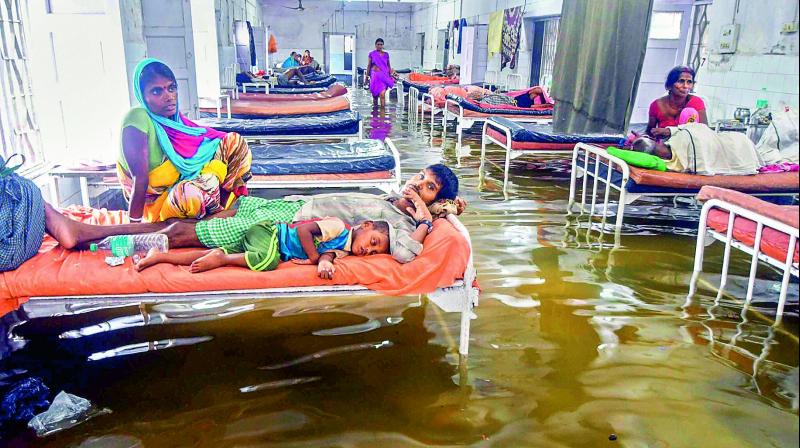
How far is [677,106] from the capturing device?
233 inches

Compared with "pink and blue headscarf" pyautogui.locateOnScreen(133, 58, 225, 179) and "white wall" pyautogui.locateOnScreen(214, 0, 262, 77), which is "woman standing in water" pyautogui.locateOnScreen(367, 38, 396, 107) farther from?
"pink and blue headscarf" pyautogui.locateOnScreen(133, 58, 225, 179)

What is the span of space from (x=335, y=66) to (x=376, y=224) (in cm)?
2722

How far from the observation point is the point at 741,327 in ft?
11.0

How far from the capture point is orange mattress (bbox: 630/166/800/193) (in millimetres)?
4809

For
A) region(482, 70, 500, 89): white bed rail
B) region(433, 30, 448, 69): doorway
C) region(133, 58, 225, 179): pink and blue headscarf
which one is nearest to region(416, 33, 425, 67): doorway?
region(433, 30, 448, 69): doorway

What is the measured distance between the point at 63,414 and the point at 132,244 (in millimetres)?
887

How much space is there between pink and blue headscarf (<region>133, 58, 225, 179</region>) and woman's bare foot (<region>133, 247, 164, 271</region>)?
709 mm

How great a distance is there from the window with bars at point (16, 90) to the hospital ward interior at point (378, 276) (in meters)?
0.02

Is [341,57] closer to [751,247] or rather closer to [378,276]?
[751,247]

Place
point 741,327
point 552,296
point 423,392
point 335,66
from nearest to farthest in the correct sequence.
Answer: point 423,392 < point 741,327 < point 552,296 < point 335,66

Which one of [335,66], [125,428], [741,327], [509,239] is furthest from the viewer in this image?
[335,66]

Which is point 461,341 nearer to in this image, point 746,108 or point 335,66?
point 746,108

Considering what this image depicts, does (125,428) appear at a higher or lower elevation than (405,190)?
lower

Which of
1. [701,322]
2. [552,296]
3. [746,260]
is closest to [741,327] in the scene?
[701,322]
